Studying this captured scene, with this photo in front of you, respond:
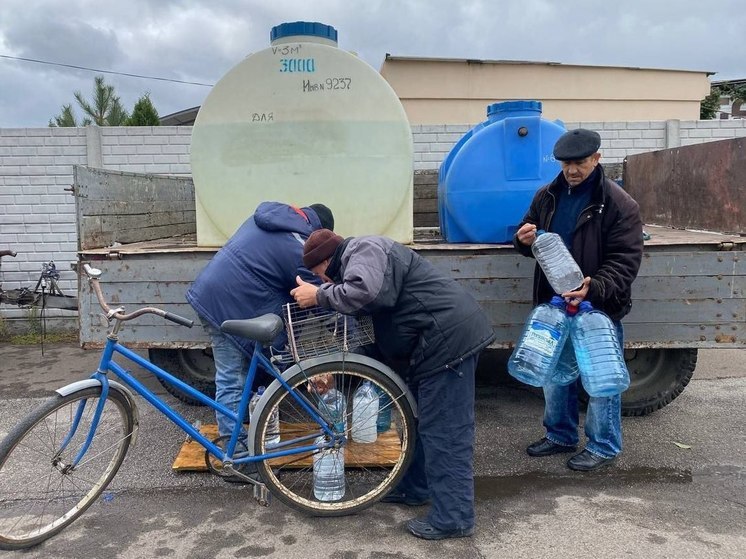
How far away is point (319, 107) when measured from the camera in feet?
11.8

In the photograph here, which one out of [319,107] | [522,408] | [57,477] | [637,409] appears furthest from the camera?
[522,408]

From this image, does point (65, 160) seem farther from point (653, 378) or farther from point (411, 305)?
point (653, 378)

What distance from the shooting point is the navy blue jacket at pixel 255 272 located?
2803mm

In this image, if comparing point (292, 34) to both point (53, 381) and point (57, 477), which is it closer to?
point (57, 477)

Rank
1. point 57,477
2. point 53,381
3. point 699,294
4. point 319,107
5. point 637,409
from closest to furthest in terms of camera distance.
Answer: point 57,477 < point 699,294 < point 319,107 < point 637,409 < point 53,381

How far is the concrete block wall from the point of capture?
6.41 meters

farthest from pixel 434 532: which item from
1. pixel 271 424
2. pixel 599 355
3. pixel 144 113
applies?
pixel 144 113

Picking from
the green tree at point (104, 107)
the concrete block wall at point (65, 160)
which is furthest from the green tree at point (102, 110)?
the concrete block wall at point (65, 160)

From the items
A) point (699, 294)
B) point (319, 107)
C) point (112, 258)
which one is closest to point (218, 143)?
point (319, 107)

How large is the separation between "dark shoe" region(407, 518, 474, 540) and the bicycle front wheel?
1408 millimetres

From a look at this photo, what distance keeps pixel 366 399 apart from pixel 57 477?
4.87 feet

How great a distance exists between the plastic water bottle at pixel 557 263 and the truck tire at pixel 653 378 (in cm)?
108

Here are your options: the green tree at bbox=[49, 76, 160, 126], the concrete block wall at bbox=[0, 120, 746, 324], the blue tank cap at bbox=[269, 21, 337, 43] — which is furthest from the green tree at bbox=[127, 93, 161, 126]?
the blue tank cap at bbox=[269, 21, 337, 43]

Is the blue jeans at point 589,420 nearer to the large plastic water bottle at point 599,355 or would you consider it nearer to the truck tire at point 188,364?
the large plastic water bottle at point 599,355
